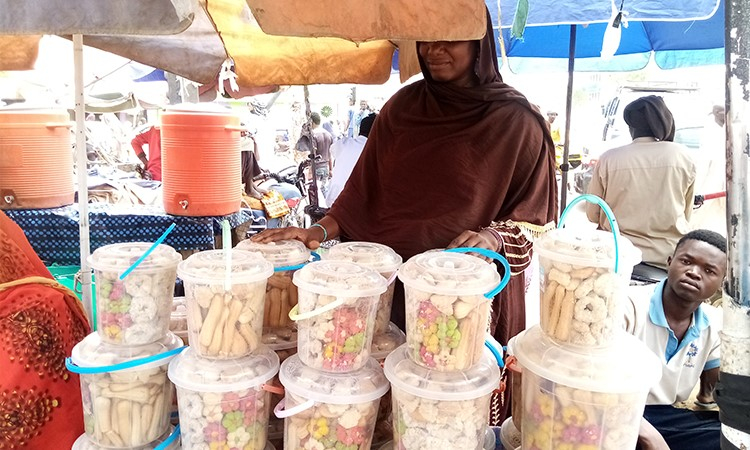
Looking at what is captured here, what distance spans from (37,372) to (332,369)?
81 cm

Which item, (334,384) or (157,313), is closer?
(334,384)

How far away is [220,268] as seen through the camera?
117 cm

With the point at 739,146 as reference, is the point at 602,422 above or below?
below

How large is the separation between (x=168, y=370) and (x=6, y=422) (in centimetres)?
50

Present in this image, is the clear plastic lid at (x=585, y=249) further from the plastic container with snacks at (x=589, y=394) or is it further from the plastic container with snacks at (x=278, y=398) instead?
the plastic container with snacks at (x=278, y=398)

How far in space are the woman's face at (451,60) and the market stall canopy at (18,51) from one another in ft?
5.44

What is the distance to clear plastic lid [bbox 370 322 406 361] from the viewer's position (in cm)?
136

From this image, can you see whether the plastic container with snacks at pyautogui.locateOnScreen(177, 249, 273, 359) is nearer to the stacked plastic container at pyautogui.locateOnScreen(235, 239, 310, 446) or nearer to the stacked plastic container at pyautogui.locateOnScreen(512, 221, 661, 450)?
the stacked plastic container at pyautogui.locateOnScreen(235, 239, 310, 446)

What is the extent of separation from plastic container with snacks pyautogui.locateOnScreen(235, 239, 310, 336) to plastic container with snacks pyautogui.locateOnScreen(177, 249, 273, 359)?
22 cm

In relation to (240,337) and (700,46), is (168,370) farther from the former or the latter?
(700,46)

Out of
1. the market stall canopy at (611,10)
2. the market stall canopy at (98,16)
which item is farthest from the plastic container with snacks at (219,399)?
the market stall canopy at (611,10)

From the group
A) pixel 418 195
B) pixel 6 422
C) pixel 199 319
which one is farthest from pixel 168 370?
pixel 418 195

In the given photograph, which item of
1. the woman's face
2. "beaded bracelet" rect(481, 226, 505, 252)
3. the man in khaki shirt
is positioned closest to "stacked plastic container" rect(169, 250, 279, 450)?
"beaded bracelet" rect(481, 226, 505, 252)

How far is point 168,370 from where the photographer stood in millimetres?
1164
